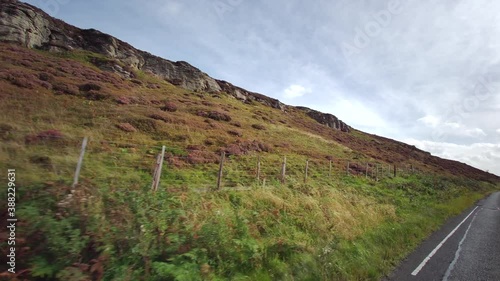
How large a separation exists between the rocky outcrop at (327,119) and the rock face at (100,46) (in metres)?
15.6

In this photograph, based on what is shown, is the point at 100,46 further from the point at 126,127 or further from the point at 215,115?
the point at 126,127

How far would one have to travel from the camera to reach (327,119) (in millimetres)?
88125

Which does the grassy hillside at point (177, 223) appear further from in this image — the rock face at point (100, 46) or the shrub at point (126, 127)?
the rock face at point (100, 46)

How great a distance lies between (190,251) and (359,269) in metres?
3.82

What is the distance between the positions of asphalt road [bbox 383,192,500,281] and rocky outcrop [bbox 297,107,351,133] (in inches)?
2999

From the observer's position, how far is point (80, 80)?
3356cm

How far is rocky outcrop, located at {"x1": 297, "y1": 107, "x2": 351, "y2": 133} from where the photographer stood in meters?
86.8

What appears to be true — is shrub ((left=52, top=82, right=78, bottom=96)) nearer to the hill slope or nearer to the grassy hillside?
the hill slope

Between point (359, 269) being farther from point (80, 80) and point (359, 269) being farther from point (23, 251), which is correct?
point (80, 80)

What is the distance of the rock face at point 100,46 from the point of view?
44.3 metres

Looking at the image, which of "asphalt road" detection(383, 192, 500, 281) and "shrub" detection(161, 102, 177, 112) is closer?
"asphalt road" detection(383, 192, 500, 281)

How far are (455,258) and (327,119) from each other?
82.9m

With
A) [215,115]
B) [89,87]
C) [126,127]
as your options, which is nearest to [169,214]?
[126,127]

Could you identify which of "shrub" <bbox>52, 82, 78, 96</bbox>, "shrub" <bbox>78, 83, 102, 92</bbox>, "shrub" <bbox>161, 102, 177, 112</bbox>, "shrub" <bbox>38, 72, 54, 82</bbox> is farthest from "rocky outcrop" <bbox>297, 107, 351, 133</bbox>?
"shrub" <bbox>38, 72, 54, 82</bbox>
